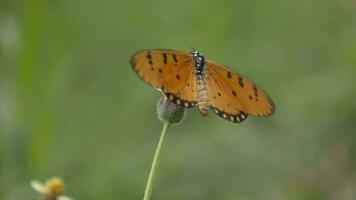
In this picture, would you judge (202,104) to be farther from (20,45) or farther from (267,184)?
(20,45)

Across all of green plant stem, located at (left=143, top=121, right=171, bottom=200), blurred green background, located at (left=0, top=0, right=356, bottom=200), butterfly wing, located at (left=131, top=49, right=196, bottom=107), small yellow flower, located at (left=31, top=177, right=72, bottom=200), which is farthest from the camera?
blurred green background, located at (left=0, top=0, right=356, bottom=200)

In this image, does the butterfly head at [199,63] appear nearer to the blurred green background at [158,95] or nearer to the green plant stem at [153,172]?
the green plant stem at [153,172]

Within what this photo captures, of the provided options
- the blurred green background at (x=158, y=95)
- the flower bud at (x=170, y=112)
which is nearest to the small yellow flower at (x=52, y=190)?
the flower bud at (x=170, y=112)

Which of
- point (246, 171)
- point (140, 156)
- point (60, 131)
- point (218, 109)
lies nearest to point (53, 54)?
point (60, 131)

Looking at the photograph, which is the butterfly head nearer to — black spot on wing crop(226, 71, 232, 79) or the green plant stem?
black spot on wing crop(226, 71, 232, 79)

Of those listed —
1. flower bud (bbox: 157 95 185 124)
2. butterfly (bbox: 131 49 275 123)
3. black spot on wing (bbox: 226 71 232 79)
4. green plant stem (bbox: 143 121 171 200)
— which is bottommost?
green plant stem (bbox: 143 121 171 200)

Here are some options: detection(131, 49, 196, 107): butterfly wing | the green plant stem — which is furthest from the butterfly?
the green plant stem
